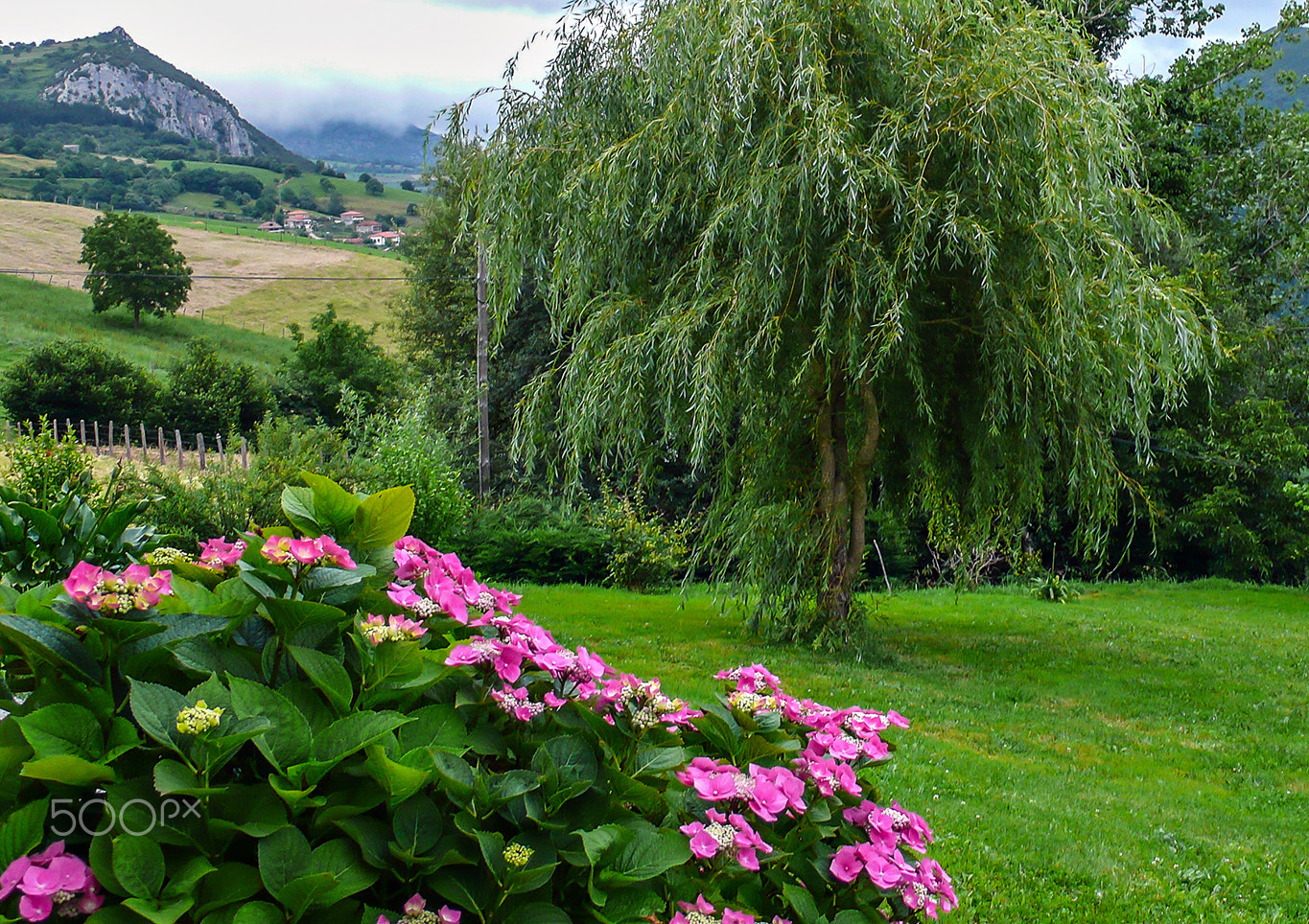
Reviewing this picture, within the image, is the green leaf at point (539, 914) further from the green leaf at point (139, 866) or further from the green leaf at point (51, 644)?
the green leaf at point (51, 644)

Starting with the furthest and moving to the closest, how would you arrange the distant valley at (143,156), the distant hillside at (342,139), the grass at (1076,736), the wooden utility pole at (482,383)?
the distant hillside at (342,139) < the distant valley at (143,156) < the wooden utility pole at (482,383) < the grass at (1076,736)

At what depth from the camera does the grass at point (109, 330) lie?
129 ft

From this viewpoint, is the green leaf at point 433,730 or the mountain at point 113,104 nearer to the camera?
the green leaf at point 433,730

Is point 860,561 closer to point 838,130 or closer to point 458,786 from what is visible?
point 838,130

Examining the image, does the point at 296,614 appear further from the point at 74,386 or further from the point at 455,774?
the point at 74,386

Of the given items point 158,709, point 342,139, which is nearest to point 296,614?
point 158,709

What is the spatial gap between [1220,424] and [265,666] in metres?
18.7

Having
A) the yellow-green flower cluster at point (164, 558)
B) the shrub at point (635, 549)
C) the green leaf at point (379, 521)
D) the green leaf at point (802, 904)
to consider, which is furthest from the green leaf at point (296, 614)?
the shrub at point (635, 549)

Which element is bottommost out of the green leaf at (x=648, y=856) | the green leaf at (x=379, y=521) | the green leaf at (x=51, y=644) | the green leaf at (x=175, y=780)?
the green leaf at (x=648, y=856)

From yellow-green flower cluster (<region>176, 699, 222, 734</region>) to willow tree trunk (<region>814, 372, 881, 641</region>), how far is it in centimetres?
687

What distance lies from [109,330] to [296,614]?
161 feet

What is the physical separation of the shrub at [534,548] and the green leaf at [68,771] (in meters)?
12.5

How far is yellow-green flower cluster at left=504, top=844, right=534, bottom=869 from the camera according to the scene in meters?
1.14

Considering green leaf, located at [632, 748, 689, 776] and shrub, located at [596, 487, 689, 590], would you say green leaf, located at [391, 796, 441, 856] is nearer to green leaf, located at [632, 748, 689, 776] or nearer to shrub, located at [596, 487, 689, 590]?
green leaf, located at [632, 748, 689, 776]
